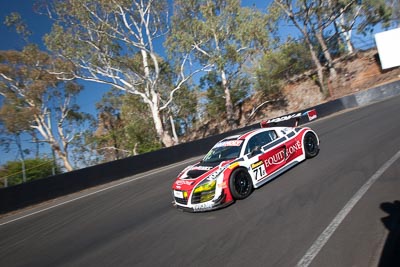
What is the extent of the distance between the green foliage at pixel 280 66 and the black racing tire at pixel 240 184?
31569mm

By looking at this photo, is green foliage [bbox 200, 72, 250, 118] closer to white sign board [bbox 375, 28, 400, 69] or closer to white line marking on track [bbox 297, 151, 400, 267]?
white sign board [bbox 375, 28, 400, 69]

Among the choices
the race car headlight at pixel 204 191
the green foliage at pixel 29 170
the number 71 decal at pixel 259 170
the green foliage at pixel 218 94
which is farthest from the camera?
the green foliage at pixel 218 94

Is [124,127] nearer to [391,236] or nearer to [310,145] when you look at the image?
[310,145]

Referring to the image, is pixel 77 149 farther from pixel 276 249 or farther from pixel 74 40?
pixel 276 249

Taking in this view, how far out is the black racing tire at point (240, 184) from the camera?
6.51 meters

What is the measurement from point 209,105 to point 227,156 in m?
35.2

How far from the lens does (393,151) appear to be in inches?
306

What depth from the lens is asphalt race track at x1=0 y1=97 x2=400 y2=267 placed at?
4.18 meters

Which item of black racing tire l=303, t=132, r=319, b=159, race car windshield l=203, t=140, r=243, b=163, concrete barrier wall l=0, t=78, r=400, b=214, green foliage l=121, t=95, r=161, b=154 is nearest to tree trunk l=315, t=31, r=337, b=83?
green foliage l=121, t=95, r=161, b=154

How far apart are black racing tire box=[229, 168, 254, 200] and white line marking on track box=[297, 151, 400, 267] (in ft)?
6.86

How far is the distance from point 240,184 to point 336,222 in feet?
7.76

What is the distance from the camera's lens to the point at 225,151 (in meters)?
7.57

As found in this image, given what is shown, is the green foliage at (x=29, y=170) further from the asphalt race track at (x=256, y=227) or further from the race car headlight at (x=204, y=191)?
the race car headlight at (x=204, y=191)

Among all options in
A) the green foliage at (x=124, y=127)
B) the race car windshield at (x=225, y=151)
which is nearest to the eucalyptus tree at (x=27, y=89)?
the green foliage at (x=124, y=127)
